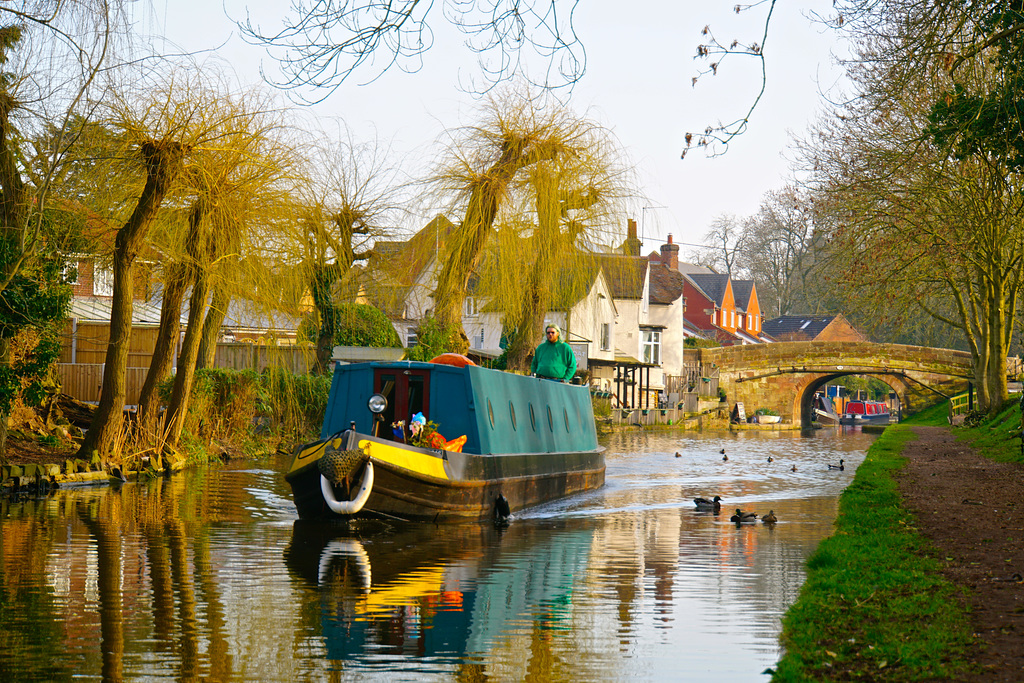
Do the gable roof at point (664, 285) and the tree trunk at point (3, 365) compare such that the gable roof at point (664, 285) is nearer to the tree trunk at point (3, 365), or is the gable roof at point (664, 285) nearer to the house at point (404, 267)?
the house at point (404, 267)

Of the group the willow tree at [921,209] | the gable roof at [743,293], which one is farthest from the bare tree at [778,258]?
the willow tree at [921,209]

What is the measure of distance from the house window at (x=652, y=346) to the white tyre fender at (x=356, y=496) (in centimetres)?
4412

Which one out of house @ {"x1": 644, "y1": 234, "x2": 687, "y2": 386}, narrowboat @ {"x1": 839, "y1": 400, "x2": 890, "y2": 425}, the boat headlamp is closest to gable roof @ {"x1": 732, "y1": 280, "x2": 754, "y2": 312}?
narrowboat @ {"x1": 839, "y1": 400, "x2": 890, "y2": 425}

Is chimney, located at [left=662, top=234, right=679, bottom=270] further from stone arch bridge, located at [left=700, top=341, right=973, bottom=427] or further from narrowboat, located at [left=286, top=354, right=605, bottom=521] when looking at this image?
narrowboat, located at [left=286, top=354, right=605, bottom=521]

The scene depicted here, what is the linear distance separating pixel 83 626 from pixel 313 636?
1.47 metres

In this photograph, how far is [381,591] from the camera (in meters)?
8.30

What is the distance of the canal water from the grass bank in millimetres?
265

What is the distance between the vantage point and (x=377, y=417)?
12.9 meters

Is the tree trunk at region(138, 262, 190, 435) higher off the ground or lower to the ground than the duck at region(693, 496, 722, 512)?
higher

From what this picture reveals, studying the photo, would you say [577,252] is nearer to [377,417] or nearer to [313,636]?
[377,417]

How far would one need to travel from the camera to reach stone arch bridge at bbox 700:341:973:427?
164 feet

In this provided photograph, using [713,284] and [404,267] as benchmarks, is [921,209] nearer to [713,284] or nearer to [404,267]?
[404,267]

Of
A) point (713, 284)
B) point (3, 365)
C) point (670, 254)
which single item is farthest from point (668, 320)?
point (3, 365)

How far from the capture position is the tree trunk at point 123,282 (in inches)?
585
